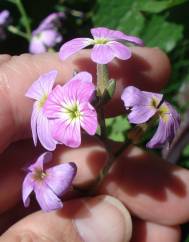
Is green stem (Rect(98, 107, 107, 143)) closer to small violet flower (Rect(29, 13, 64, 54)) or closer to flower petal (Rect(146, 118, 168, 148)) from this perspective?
flower petal (Rect(146, 118, 168, 148))

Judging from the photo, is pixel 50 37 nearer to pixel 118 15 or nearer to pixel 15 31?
pixel 15 31

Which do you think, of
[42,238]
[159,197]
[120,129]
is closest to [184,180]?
[159,197]

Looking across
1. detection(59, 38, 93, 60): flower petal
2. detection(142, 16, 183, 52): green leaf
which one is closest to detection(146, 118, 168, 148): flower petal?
detection(59, 38, 93, 60): flower petal

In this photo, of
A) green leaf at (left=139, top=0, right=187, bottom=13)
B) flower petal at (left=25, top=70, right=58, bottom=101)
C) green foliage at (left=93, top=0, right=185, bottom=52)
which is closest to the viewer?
flower petal at (left=25, top=70, right=58, bottom=101)

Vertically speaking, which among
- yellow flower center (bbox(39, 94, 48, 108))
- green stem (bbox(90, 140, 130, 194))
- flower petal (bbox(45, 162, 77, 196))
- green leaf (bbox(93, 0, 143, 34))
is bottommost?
green stem (bbox(90, 140, 130, 194))

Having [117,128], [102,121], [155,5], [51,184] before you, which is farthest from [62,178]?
[155,5]

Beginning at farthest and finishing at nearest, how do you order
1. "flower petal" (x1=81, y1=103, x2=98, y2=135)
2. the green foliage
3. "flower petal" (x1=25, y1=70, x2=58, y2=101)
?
the green foliage
"flower petal" (x1=25, y1=70, x2=58, y2=101)
"flower petal" (x1=81, y1=103, x2=98, y2=135)
